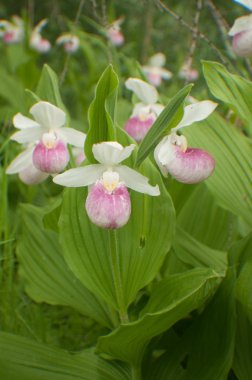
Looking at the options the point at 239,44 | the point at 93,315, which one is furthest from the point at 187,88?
Result: the point at 93,315

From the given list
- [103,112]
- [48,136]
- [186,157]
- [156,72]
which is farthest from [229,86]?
[156,72]

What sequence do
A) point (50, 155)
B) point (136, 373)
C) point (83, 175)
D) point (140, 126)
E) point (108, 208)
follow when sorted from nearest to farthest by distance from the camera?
point (108, 208) → point (83, 175) → point (50, 155) → point (136, 373) → point (140, 126)

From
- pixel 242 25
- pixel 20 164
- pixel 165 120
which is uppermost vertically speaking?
pixel 242 25

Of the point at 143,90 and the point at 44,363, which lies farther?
the point at 143,90

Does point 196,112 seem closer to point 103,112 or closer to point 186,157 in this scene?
point 186,157

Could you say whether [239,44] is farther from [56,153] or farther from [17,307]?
[17,307]

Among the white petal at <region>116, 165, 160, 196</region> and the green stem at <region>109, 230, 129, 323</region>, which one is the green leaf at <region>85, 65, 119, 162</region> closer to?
the white petal at <region>116, 165, 160, 196</region>

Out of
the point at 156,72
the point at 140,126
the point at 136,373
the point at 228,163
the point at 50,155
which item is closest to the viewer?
the point at 50,155
